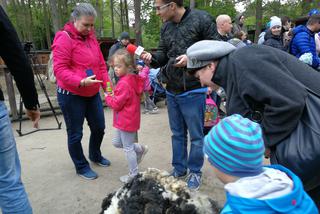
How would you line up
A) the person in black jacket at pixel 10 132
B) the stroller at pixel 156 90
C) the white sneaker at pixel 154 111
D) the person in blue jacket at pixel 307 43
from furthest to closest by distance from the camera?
the stroller at pixel 156 90 → the white sneaker at pixel 154 111 → the person in blue jacket at pixel 307 43 → the person in black jacket at pixel 10 132

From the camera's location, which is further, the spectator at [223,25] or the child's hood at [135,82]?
the spectator at [223,25]

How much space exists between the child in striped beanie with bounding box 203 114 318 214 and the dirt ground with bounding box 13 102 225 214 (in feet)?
5.71

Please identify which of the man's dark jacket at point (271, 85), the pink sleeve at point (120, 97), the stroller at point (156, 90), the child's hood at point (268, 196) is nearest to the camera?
the child's hood at point (268, 196)

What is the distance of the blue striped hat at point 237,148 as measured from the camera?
1395 mm

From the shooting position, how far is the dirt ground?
3211 millimetres

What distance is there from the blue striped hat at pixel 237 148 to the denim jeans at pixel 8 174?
4.52 feet

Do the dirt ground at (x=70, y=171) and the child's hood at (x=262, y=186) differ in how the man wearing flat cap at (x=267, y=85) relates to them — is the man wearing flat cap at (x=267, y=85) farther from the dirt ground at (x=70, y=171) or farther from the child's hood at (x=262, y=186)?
the dirt ground at (x=70, y=171)

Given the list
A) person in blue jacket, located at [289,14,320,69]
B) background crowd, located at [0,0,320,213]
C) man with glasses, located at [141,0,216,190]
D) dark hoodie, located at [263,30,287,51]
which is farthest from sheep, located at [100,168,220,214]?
dark hoodie, located at [263,30,287,51]

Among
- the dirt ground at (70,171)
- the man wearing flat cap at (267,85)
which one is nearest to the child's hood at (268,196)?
the man wearing flat cap at (267,85)

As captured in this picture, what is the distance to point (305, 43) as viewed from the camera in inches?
182

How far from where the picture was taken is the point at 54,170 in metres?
4.01

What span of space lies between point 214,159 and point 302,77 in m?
0.69

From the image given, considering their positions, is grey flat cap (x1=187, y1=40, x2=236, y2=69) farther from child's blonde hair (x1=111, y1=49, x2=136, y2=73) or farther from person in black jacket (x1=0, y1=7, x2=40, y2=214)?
child's blonde hair (x1=111, y1=49, x2=136, y2=73)

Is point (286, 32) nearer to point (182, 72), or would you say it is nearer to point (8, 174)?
point (182, 72)
